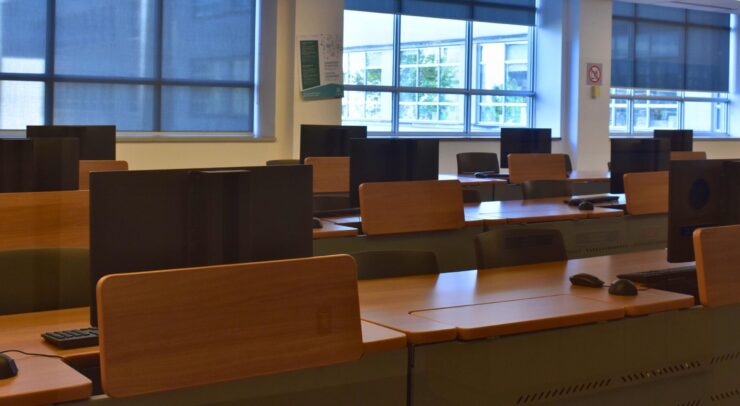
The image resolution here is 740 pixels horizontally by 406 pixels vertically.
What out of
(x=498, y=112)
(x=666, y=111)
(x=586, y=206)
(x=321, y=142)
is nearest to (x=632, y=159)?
(x=586, y=206)

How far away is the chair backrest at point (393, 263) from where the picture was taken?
3.27m

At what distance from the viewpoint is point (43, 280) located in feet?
9.04

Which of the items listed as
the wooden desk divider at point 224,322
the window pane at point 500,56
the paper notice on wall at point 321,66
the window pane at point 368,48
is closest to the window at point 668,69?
the window pane at point 500,56

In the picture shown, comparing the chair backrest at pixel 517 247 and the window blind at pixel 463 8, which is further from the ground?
the window blind at pixel 463 8

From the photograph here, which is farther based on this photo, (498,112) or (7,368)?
(498,112)

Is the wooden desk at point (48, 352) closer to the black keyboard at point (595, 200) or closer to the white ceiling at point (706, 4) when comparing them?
the black keyboard at point (595, 200)

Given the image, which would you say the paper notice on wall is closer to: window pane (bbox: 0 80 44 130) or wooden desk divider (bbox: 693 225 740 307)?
window pane (bbox: 0 80 44 130)

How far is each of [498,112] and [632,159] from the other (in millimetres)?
6197

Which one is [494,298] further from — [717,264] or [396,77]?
[396,77]

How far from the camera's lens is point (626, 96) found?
13383 mm

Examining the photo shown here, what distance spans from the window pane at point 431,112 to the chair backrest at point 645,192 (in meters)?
5.77

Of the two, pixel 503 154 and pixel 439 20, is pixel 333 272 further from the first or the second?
pixel 439 20

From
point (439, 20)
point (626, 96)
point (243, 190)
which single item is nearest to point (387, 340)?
point (243, 190)

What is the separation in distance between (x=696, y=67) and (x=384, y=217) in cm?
1107
